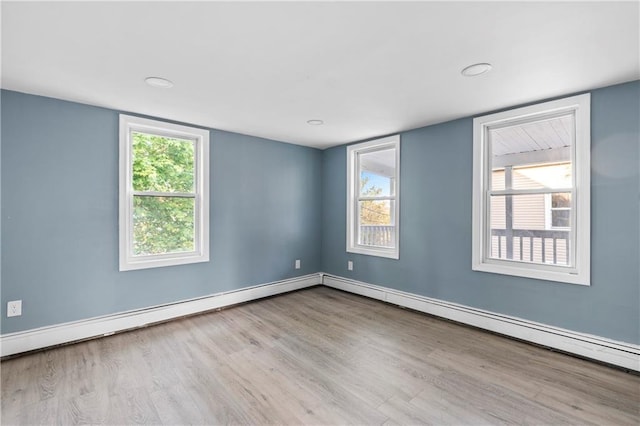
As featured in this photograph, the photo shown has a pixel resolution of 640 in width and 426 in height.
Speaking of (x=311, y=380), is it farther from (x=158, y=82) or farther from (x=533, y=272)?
(x=158, y=82)

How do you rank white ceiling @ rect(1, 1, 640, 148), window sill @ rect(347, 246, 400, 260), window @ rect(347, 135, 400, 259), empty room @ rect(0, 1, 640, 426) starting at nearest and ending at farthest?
white ceiling @ rect(1, 1, 640, 148), empty room @ rect(0, 1, 640, 426), window sill @ rect(347, 246, 400, 260), window @ rect(347, 135, 400, 259)

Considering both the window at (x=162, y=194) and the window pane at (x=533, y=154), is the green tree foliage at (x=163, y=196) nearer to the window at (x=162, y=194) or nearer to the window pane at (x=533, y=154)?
the window at (x=162, y=194)

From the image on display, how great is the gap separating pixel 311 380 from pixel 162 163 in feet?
9.59

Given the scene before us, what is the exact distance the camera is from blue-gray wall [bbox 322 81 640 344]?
2.38m

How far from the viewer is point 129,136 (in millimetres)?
3199

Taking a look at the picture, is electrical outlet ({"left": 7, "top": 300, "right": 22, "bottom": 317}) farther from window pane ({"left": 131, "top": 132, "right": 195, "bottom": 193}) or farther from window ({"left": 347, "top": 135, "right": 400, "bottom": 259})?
window ({"left": 347, "top": 135, "right": 400, "bottom": 259})

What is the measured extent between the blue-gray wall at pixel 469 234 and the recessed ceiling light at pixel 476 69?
1.16 meters

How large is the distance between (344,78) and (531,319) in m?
2.91

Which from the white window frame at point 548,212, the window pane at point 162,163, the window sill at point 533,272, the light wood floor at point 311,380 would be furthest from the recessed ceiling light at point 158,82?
the white window frame at point 548,212

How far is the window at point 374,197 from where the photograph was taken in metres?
4.16

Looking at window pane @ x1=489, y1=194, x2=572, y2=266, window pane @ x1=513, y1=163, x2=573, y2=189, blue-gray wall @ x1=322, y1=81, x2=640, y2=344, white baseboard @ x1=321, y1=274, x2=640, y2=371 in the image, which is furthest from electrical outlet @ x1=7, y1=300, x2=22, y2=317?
window pane @ x1=513, y1=163, x2=573, y2=189

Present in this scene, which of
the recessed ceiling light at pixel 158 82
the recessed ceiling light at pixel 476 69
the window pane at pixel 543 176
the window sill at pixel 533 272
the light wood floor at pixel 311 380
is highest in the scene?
the recessed ceiling light at pixel 158 82

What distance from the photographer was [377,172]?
4.49 m

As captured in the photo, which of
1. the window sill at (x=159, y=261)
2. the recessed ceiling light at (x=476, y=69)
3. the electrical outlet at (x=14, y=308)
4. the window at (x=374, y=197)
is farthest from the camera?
the window at (x=374, y=197)
